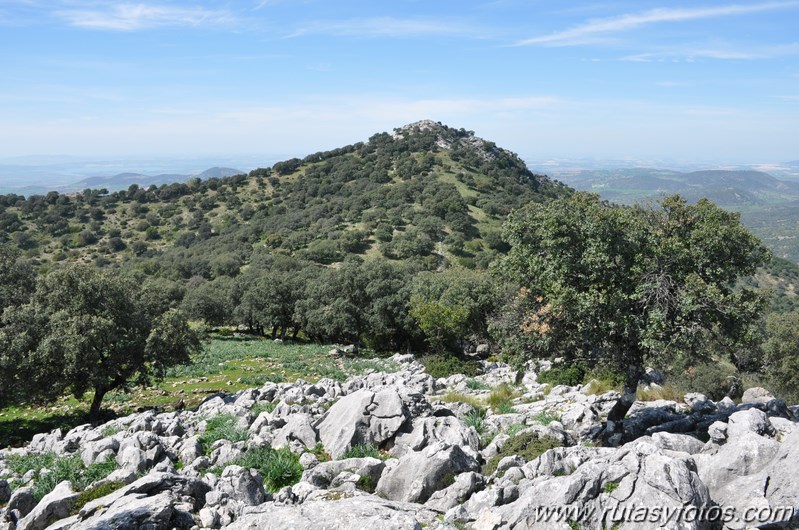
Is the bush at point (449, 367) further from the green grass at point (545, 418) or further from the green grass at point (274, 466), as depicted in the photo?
the green grass at point (274, 466)

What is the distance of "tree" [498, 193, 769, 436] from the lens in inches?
550

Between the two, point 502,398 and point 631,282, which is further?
point 502,398

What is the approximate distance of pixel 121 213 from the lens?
127000 mm

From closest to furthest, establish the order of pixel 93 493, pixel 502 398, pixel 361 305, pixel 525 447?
pixel 93 493, pixel 525 447, pixel 502 398, pixel 361 305

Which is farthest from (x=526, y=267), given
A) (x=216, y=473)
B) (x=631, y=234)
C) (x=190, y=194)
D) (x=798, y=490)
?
(x=190, y=194)

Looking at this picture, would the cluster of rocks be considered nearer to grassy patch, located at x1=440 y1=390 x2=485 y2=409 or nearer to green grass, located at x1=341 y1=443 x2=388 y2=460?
green grass, located at x1=341 y1=443 x2=388 y2=460

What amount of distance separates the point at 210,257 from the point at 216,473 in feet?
282

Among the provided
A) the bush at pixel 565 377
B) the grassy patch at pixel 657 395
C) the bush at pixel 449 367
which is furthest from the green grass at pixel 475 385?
the grassy patch at pixel 657 395

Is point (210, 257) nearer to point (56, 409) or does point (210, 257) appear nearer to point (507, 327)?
point (56, 409)

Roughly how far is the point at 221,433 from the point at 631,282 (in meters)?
14.3

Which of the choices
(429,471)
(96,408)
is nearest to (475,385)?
(429,471)

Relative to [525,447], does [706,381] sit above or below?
below

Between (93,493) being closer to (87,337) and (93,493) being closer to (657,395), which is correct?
(87,337)

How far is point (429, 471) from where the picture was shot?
11758mm
